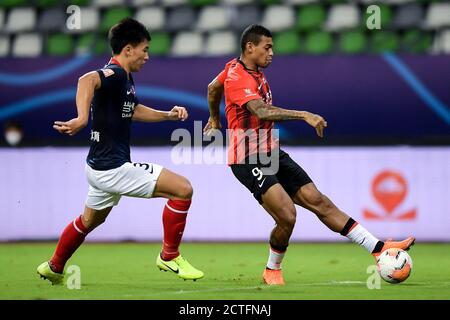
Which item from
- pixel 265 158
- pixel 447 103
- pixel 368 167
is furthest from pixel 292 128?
pixel 265 158

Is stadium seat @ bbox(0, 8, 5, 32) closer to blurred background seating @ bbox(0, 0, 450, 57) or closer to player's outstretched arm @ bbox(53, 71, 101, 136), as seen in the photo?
blurred background seating @ bbox(0, 0, 450, 57)

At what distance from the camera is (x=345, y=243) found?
1373 centimetres

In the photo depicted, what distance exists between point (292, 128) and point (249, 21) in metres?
2.67

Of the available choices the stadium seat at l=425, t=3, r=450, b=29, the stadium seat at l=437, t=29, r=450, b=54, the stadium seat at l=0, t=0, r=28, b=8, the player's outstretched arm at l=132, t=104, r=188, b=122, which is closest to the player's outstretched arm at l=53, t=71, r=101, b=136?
the player's outstretched arm at l=132, t=104, r=188, b=122

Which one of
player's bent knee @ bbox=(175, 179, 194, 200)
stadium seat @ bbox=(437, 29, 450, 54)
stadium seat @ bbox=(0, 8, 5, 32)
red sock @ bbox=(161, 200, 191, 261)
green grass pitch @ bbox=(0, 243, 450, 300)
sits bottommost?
green grass pitch @ bbox=(0, 243, 450, 300)

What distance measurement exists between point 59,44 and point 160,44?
1.62 metres

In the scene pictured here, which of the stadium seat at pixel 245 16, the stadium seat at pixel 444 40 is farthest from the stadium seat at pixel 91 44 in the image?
the stadium seat at pixel 444 40

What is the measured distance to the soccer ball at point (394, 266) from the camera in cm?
829

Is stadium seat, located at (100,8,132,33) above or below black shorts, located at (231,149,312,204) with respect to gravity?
above

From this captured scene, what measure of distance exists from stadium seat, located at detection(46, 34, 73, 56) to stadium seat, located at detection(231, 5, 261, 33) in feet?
8.69

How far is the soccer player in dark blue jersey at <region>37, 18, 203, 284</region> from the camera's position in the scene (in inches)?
326

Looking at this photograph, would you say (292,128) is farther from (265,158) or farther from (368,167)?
(265,158)

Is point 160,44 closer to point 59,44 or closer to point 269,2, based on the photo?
point 59,44

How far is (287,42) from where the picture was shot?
621 inches
